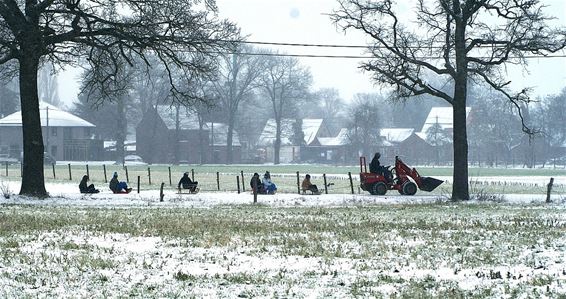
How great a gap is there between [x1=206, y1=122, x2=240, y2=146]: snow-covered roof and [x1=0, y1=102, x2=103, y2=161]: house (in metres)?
18.2

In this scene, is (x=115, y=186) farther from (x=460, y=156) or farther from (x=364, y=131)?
(x=364, y=131)

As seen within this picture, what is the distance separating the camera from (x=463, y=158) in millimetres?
35938

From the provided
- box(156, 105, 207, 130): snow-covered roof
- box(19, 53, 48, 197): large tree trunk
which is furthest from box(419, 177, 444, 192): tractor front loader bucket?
box(156, 105, 207, 130): snow-covered roof

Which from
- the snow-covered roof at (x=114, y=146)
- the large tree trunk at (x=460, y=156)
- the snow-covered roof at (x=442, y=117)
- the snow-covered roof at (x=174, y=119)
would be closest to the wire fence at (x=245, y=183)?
the large tree trunk at (x=460, y=156)

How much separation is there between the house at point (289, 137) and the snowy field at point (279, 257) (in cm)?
11603

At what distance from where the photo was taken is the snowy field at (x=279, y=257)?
1004cm

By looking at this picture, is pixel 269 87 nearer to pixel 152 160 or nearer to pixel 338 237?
pixel 152 160

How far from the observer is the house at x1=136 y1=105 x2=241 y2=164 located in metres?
117

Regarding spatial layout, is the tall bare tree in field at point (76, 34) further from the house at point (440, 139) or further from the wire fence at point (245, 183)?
the house at point (440, 139)

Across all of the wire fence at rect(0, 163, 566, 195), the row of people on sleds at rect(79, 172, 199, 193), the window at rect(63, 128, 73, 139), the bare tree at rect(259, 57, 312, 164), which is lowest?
the wire fence at rect(0, 163, 566, 195)

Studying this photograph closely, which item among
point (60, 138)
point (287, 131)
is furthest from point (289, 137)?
point (60, 138)

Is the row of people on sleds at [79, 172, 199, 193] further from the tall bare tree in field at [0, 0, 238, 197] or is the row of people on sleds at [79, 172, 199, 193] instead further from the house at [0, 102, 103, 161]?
the house at [0, 102, 103, 161]

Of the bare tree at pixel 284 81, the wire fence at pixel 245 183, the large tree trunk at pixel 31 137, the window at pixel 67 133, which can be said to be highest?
the bare tree at pixel 284 81

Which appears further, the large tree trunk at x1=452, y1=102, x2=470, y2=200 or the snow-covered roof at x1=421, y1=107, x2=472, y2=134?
the snow-covered roof at x1=421, y1=107, x2=472, y2=134
